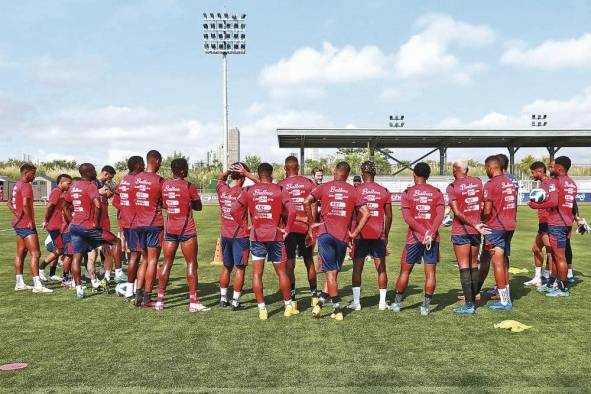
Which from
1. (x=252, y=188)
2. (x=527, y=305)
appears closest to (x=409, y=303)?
(x=527, y=305)

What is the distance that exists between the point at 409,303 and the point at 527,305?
6.03ft

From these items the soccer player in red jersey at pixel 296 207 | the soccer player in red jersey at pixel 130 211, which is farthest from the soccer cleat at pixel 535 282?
the soccer player in red jersey at pixel 130 211

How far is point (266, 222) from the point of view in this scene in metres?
7.31

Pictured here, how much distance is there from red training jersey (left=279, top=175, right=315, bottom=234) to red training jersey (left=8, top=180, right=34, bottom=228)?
4.56 metres

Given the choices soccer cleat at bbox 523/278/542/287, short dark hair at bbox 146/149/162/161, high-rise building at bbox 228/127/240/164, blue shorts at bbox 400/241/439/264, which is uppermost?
high-rise building at bbox 228/127/240/164

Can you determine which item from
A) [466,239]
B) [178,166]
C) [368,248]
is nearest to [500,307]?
[466,239]

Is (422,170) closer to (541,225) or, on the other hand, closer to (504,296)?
(504,296)

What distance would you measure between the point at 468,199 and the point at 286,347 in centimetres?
356

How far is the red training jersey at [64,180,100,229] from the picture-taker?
865cm

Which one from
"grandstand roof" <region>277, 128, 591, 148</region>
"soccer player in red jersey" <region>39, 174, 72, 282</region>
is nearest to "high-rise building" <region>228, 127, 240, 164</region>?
"grandstand roof" <region>277, 128, 591, 148</region>

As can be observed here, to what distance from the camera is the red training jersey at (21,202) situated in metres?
8.99

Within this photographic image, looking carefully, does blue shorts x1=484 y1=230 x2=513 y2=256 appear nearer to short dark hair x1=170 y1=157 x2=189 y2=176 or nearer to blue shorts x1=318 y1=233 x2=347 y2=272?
blue shorts x1=318 y1=233 x2=347 y2=272

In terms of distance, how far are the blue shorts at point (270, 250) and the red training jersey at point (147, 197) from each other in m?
1.69

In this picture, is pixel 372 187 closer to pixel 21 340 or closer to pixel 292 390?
pixel 292 390
